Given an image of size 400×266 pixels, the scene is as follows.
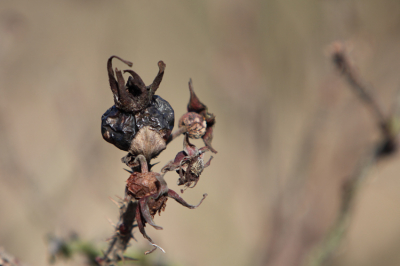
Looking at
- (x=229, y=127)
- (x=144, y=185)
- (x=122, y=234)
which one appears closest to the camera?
(x=144, y=185)

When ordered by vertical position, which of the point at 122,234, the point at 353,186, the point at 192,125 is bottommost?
the point at 122,234

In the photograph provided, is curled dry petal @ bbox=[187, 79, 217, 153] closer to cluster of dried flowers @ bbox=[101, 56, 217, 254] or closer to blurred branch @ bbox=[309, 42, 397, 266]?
cluster of dried flowers @ bbox=[101, 56, 217, 254]

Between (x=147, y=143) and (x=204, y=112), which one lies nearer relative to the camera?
(x=147, y=143)

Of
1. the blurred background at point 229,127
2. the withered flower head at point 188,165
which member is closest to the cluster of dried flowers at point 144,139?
the withered flower head at point 188,165

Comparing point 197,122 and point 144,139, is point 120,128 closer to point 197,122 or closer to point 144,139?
point 144,139

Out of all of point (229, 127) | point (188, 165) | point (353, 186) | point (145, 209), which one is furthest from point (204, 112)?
point (229, 127)

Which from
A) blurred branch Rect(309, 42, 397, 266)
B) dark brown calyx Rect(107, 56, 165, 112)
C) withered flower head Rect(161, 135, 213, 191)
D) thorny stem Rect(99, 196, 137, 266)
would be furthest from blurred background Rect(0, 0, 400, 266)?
dark brown calyx Rect(107, 56, 165, 112)
